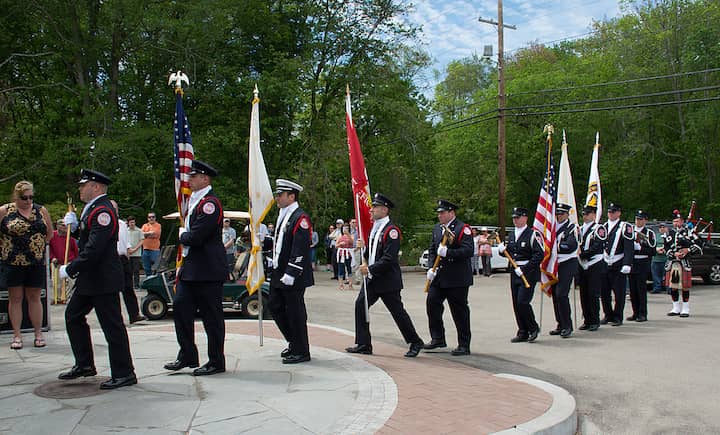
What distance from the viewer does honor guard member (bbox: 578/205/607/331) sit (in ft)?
36.1

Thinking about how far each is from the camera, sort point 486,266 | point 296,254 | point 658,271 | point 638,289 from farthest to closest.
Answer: point 486,266 < point 658,271 < point 638,289 < point 296,254

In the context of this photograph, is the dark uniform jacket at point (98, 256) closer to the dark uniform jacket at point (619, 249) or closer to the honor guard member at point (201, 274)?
the honor guard member at point (201, 274)

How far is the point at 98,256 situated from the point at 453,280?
14.7ft

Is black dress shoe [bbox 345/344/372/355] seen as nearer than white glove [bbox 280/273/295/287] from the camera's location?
No

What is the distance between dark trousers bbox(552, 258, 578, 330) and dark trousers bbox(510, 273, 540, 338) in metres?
0.78

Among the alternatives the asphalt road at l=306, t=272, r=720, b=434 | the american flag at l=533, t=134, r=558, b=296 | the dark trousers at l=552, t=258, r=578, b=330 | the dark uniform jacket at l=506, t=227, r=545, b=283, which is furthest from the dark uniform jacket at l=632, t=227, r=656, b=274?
the dark uniform jacket at l=506, t=227, r=545, b=283

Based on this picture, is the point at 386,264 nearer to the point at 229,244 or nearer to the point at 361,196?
the point at 361,196

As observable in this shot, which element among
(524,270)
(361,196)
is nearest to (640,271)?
(524,270)

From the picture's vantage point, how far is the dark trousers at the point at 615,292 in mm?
11695

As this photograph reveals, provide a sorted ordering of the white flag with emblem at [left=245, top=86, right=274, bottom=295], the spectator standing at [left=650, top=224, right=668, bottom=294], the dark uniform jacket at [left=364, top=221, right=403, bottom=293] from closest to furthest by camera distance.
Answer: the dark uniform jacket at [left=364, top=221, right=403, bottom=293] → the white flag with emblem at [left=245, top=86, right=274, bottom=295] → the spectator standing at [left=650, top=224, right=668, bottom=294]

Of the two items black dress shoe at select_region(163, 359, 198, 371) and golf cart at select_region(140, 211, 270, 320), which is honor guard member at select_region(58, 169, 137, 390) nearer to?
black dress shoe at select_region(163, 359, 198, 371)

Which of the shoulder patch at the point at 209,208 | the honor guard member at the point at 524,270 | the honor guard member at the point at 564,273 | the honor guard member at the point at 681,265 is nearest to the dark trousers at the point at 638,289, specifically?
the honor guard member at the point at 681,265

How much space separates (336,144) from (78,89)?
9665 mm

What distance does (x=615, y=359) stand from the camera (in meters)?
8.49
